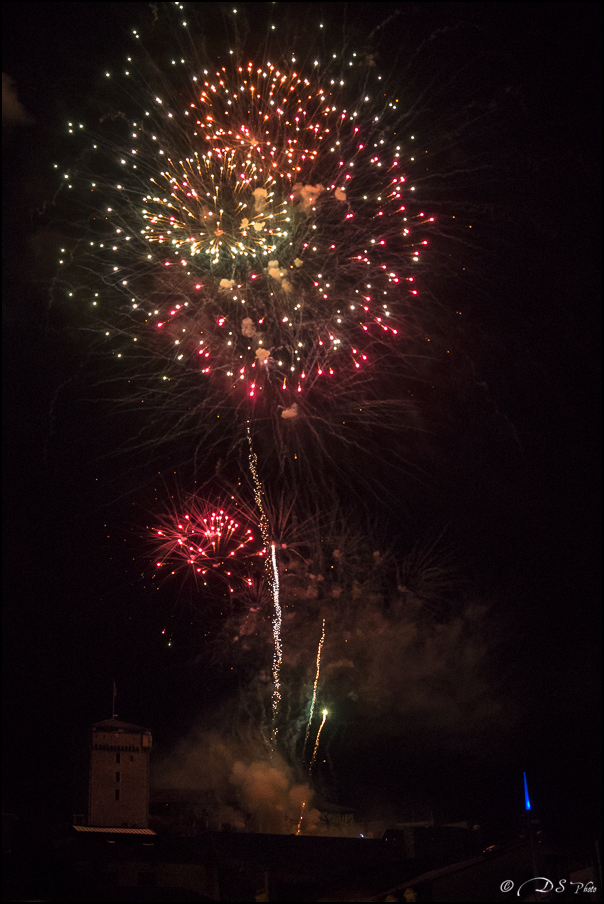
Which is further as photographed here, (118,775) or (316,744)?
(316,744)

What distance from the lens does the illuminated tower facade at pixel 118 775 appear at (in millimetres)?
26344

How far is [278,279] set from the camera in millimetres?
17656

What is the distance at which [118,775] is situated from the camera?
88.9ft

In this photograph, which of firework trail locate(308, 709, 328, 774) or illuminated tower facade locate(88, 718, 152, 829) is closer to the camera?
illuminated tower facade locate(88, 718, 152, 829)

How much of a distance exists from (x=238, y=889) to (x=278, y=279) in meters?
17.3

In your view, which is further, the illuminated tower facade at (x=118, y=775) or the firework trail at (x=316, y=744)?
the firework trail at (x=316, y=744)

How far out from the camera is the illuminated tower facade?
86.4 feet

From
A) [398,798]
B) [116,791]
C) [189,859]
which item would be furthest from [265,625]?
[398,798]

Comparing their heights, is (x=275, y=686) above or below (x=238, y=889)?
above

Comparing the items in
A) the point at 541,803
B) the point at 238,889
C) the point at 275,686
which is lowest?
the point at 238,889

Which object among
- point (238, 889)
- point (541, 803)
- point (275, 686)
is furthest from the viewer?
point (275, 686)

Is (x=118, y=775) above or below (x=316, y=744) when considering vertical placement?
below

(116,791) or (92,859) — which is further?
(116,791)

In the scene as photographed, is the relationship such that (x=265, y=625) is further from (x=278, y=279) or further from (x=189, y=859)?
(x=278, y=279)
